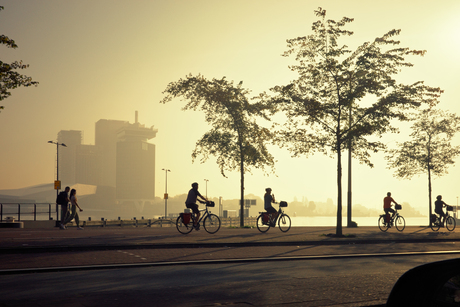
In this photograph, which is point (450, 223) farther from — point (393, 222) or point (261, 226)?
point (261, 226)

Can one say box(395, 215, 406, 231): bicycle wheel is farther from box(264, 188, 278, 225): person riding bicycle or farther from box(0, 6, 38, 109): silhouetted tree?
box(0, 6, 38, 109): silhouetted tree

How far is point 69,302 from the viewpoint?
5.52 meters

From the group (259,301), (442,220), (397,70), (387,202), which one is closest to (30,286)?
(259,301)

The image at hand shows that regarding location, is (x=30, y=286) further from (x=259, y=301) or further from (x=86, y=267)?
(x=259, y=301)

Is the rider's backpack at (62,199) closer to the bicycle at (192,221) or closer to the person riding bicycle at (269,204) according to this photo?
the bicycle at (192,221)

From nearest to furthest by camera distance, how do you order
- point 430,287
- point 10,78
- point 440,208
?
point 430,287
point 10,78
point 440,208

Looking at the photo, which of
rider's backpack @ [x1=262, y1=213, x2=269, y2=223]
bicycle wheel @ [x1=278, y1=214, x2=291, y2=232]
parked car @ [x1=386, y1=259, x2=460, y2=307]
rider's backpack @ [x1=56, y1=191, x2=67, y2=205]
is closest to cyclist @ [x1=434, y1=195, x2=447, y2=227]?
bicycle wheel @ [x1=278, y1=214, x2=291, y2=232]

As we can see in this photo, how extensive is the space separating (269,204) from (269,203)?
5 centimetres

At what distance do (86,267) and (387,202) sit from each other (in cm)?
1761

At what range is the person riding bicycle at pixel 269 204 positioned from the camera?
18.6 metres

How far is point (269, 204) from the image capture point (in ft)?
62.2

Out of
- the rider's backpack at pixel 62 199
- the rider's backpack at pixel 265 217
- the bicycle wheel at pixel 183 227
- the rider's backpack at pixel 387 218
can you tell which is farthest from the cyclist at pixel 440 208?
the rider's backpack at pixel 62 199

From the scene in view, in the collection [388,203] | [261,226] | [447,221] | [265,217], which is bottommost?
[447,221]

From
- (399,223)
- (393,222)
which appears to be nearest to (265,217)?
(393,222)
